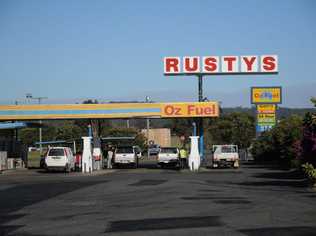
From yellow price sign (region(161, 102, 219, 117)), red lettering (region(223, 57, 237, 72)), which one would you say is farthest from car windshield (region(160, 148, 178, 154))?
red lettering (region(223, 57, 237, 72))

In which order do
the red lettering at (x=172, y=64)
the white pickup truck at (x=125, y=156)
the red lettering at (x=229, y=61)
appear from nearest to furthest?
the white pickup truck at (x=125, y=156) → the red lettering at (x=172, y=64) → the red lettering at (x=229, y=61)

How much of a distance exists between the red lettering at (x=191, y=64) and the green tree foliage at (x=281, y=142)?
7.66 m

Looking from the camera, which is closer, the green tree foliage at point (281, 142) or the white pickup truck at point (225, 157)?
the green tree foliage at point (281, 142)

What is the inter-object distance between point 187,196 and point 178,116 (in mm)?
25597

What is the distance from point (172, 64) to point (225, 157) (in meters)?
8.56

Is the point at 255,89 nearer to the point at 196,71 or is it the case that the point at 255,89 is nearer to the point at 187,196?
the point at 196,71

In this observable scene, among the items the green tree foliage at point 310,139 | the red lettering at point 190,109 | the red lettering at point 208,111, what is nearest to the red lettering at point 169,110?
the red lettering at point 190,109

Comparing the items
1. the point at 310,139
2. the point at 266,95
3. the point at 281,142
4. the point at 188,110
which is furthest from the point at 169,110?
the point at 266,95

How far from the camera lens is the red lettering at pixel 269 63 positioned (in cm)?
4959

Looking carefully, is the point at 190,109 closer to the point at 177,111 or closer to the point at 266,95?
the point at 177,111

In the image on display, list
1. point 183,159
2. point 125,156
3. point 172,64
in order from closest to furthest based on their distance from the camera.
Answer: point 125,156 < point 183,159 < point 172,64

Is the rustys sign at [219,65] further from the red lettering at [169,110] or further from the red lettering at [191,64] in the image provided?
the red lettering at [169,110]

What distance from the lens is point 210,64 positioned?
163 ft

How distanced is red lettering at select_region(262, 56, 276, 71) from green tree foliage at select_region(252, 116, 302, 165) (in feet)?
13.7
